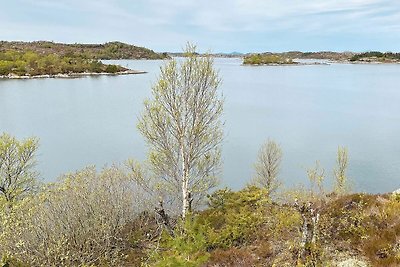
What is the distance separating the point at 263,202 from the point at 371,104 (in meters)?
47.3

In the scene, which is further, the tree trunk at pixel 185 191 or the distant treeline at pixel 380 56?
the distant treeline at pixel 380 56

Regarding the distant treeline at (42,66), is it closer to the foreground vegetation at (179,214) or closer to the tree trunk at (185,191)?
the foreground vegetation at (179,214)

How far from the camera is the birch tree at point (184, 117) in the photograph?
1552 cm

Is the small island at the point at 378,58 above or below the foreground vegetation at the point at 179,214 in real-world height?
above

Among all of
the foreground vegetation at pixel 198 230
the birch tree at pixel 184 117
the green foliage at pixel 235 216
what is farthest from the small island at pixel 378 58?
the foreground vegetation at pixel 198 230

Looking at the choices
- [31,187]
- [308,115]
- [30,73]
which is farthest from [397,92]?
[30,73]

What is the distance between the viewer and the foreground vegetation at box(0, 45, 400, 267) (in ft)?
27.1

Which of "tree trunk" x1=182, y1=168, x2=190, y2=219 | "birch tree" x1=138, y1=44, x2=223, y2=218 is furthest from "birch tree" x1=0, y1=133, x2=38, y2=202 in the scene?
"tree trunk" x1=182, y1=168, x2=190, y2=219

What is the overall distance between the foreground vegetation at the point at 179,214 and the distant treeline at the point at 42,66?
273ft

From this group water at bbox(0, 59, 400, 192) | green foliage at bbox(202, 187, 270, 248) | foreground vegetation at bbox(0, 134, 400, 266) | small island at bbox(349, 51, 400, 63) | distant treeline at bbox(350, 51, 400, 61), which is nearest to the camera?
foreground vegetation at bbox(0, 134, 400, 266)

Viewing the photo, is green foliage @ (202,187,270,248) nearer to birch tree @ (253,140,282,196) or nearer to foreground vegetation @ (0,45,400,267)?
foreground vegetation @ (0,45,400,267)

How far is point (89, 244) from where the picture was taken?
10.8 meters

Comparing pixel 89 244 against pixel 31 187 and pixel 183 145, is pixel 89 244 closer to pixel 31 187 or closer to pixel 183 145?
pixel 183 145

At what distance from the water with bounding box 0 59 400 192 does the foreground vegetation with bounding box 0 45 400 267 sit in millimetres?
4244
